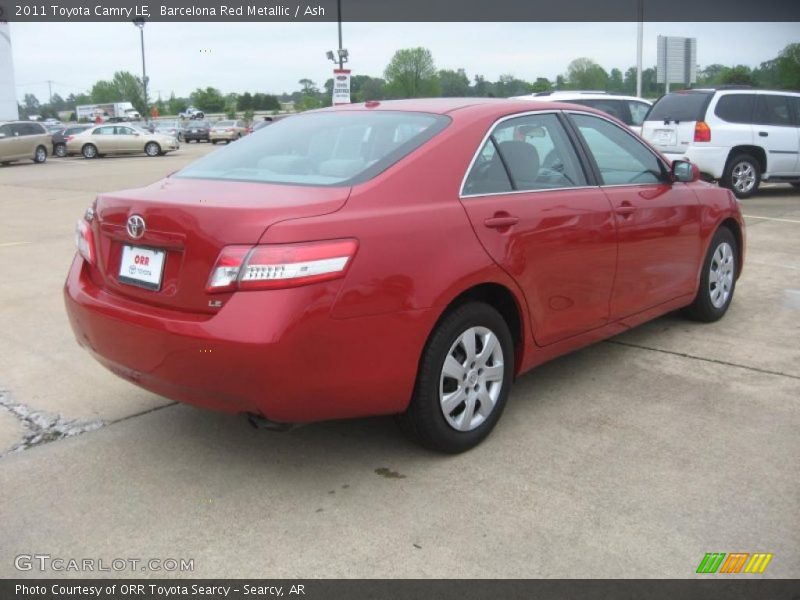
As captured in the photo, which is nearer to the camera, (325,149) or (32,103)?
(325,149)

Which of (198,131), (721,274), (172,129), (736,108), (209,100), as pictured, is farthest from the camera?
(209,100)

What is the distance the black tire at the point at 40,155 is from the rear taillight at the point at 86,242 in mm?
28669

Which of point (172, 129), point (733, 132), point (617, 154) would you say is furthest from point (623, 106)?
point (172, 129)

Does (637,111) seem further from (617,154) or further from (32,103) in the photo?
(32,103)

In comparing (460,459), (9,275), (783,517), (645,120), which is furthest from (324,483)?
(645,120)

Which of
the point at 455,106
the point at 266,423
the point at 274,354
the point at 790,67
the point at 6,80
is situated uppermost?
the point at 6,80

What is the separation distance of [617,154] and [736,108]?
30.7ft

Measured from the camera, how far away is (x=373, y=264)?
3.02 metres

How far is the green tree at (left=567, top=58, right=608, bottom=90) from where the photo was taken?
3994 centimetres

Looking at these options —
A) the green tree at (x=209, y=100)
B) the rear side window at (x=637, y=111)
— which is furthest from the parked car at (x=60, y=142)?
the green tree at (x=209, y=100)

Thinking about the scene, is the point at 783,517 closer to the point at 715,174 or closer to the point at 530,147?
the point at 530,147

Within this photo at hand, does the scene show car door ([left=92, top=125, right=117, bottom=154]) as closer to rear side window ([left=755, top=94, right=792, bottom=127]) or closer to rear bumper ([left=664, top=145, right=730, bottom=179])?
rear bumper ([left=664, top=145, right=730, bottom=179])

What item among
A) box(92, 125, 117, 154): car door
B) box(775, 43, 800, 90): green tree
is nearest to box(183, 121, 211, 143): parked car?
box(92, 125, 117, 154): car door

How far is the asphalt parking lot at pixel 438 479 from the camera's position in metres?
2.79
